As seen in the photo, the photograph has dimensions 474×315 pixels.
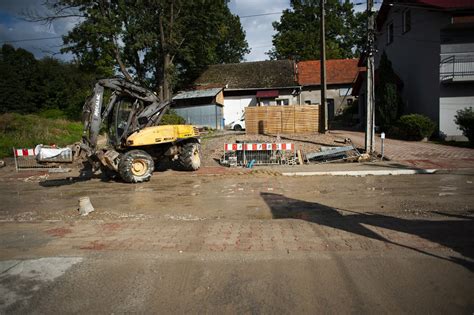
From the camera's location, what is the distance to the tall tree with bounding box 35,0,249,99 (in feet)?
95.2

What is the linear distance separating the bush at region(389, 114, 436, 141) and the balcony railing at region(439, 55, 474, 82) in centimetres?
268

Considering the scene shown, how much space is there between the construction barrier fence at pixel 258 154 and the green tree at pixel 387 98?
36.2ft

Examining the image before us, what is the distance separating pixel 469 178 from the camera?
1115 centimetres

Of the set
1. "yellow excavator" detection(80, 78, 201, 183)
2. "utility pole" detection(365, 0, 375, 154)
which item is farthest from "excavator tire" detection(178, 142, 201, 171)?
"utility pole" detection(365, 0, 375, 154)

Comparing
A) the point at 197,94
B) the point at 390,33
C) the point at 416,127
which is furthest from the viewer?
the point at 197,94

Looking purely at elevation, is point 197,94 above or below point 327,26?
below

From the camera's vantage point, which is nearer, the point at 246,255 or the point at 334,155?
the point at 246,255

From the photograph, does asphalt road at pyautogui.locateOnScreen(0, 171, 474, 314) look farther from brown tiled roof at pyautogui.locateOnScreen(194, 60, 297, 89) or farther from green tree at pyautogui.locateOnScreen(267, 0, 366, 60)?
green tree at pyautogui.locateOnScreen(267, 0, 366, 60)

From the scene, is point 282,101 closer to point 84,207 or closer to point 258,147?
point 258,147

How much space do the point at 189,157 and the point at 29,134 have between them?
16032 mm

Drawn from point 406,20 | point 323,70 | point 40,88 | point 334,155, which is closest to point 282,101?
point 406,20

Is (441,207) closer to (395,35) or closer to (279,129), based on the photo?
(279,129)

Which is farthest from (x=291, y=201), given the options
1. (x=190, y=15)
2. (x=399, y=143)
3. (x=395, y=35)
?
(x=190, y=15)

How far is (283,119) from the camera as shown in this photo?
2617cm
